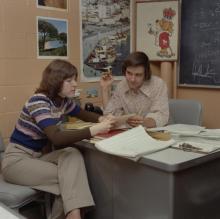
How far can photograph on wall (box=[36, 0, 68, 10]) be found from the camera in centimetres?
261

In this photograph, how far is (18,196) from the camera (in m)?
1.78

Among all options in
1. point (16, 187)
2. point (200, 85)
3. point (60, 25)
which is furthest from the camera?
point (200, 85)

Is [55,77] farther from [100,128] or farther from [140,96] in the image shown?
[140,96]

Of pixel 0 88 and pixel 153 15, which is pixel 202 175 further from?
pixel 153 15

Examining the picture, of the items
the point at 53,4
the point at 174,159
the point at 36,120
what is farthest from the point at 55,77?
the point at 53,4

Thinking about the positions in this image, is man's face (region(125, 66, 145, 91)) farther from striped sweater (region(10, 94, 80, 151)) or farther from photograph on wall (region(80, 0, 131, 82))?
photograph on wall (region(80, 0, 131, 82))

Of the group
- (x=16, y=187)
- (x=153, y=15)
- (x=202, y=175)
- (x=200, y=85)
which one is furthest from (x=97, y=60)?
(x=202, y=175)

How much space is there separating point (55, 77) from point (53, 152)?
0.44 metres

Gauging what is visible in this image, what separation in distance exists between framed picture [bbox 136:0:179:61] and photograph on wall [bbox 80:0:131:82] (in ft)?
0.39

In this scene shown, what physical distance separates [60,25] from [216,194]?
1.81 m

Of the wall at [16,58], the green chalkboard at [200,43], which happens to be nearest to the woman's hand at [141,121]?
the wall at [16,58]

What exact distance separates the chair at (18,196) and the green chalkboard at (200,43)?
1.90 metres

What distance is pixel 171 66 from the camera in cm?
332

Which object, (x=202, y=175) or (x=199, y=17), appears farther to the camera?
(x=199, y=17)
